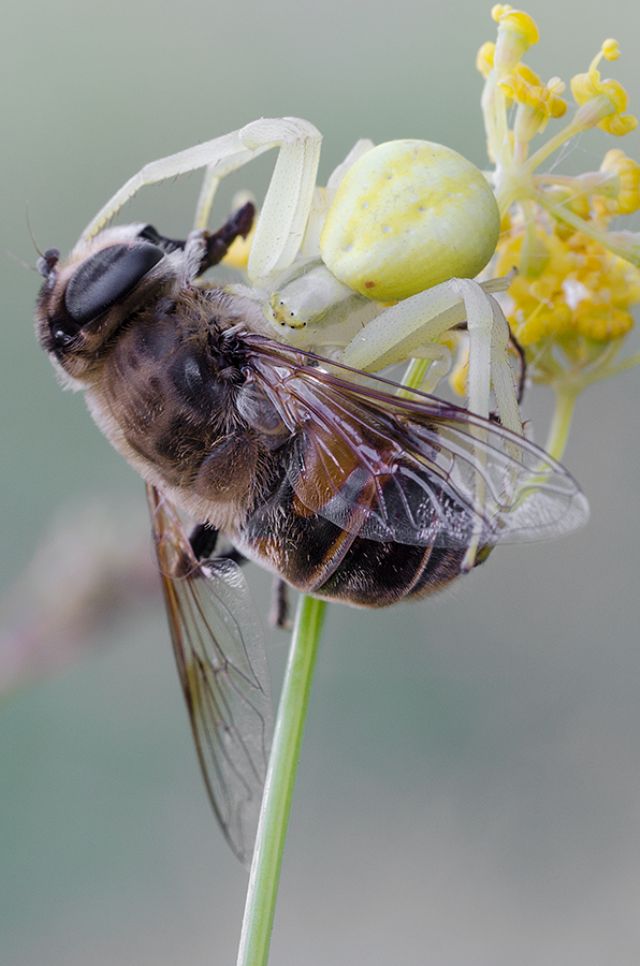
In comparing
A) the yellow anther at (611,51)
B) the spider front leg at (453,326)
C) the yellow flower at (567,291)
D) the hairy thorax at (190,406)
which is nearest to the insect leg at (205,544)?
the hairy thorax at (190,406)

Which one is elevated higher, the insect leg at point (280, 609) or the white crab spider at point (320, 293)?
the white crab spider at point (320, 293)

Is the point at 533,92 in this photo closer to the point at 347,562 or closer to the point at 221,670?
the point at 347,562

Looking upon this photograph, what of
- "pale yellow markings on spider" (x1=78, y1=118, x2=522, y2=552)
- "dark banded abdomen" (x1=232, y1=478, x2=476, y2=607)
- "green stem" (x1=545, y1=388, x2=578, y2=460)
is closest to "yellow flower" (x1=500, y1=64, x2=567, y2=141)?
"pale yellow markings on spider" (x1=78, y1=118, x2=522, y2=552)

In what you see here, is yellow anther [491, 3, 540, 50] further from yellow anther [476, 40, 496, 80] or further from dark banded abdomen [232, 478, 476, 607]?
dark banded abdomen [232, 478, 476, 607]

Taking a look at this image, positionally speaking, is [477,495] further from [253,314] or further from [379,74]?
[379,74]

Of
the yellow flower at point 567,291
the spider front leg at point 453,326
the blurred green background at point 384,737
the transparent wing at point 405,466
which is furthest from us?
the blurred green background at point 384,737

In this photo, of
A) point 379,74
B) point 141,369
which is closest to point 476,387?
point 141,369

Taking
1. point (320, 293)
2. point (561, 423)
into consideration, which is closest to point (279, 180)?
point (320, 293)

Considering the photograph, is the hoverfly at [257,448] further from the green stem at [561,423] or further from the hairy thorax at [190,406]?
the green stem at [561,423]
